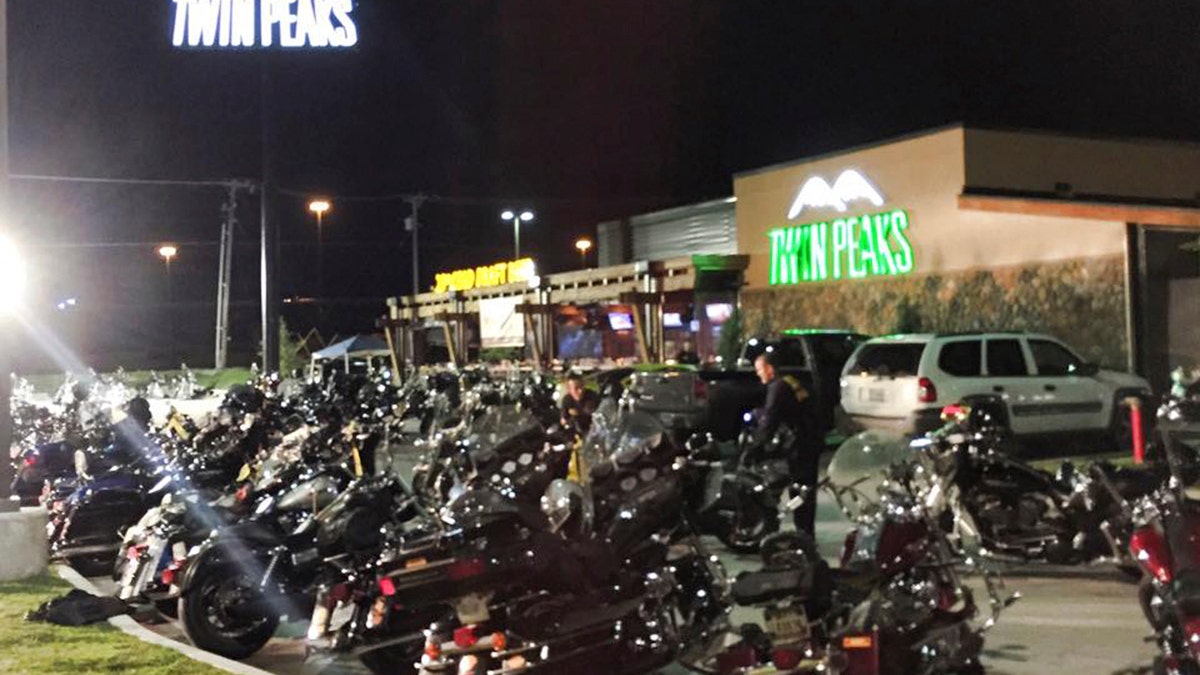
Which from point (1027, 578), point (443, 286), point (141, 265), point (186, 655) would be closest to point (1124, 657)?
point (1027, 578)

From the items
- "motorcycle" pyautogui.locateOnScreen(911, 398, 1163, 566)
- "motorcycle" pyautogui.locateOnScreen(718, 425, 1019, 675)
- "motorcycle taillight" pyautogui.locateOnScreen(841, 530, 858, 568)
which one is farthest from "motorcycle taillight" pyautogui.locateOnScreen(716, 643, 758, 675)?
"motorcycle" pyautogui.locateOnScreen(911, 398, 1163, 566)

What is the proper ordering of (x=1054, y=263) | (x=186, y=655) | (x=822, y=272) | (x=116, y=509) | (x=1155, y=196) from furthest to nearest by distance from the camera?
(x=822, y=272)
(x=1155, y=196)
(x=1054, y=263)
(x=116, y=509)
(x=186, y=655)

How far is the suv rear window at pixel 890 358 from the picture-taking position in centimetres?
1648

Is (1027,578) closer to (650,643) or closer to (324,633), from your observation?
(650,643)

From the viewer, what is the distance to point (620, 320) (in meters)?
37.9

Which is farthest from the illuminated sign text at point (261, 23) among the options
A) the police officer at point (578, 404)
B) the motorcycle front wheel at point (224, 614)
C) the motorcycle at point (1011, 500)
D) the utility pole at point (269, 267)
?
the motorcycle at point (1011, 500)

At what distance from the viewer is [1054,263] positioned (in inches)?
858

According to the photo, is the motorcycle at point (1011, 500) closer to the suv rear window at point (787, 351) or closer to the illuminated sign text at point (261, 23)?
the suv rear window at point (787, 351)

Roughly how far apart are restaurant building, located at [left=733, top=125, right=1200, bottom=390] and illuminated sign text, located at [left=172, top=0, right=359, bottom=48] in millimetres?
12504

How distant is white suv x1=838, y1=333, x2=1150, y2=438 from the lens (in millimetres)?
16109

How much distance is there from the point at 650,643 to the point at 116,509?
6.66 meters

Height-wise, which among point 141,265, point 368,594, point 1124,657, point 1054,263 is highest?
point 141,265

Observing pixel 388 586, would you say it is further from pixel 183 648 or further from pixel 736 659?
pixel 183 648

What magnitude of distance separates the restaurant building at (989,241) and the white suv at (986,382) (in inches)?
131
